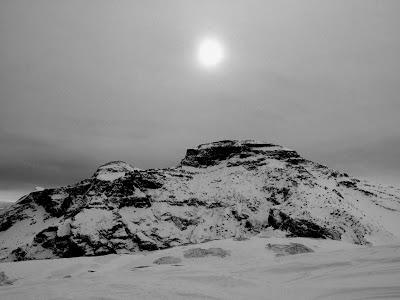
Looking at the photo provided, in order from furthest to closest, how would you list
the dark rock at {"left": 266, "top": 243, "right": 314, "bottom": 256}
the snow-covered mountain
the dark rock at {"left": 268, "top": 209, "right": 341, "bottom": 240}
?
the snow-covered mountain
the dark rock at {"left": 268, "top": 209, "right": 341, "bottom": 240}
the dark rock at {"left": 266, "top": 243, "right": 314, "bottom": 256}

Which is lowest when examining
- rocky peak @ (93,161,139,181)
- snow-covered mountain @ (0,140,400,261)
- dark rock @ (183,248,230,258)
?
dark rock @ (183,248,230,258)

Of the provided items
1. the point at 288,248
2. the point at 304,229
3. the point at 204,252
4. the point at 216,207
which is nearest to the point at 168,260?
the point at 204,252

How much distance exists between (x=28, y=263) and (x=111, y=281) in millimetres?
31792

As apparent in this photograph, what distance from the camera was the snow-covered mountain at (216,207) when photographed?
6203 centimetres

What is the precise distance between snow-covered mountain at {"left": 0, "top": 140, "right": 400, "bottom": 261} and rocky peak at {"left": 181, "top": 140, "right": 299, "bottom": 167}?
33 centimetres

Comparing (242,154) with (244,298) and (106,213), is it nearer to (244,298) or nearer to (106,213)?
(106,213)

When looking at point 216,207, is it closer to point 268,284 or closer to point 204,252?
point 204,252

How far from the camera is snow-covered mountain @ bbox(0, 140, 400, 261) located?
62031 millimetres

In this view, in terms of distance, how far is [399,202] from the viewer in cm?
8344

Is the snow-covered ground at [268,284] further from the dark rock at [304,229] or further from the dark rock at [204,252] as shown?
the dark rock at [304,229]

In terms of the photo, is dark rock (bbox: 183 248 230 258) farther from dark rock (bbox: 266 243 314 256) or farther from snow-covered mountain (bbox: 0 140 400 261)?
snow-covered mountain (bbox: 0 140 400 261)

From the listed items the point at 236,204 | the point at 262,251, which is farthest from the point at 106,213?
the point at 262,251

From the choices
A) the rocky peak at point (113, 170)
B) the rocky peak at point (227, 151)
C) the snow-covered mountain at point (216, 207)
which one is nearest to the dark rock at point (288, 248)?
the snow-covered mountain at point (216, 207)

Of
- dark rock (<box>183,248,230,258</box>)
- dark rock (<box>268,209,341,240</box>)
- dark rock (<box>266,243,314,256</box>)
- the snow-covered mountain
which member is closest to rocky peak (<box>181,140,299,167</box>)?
the snow-covered mountain
